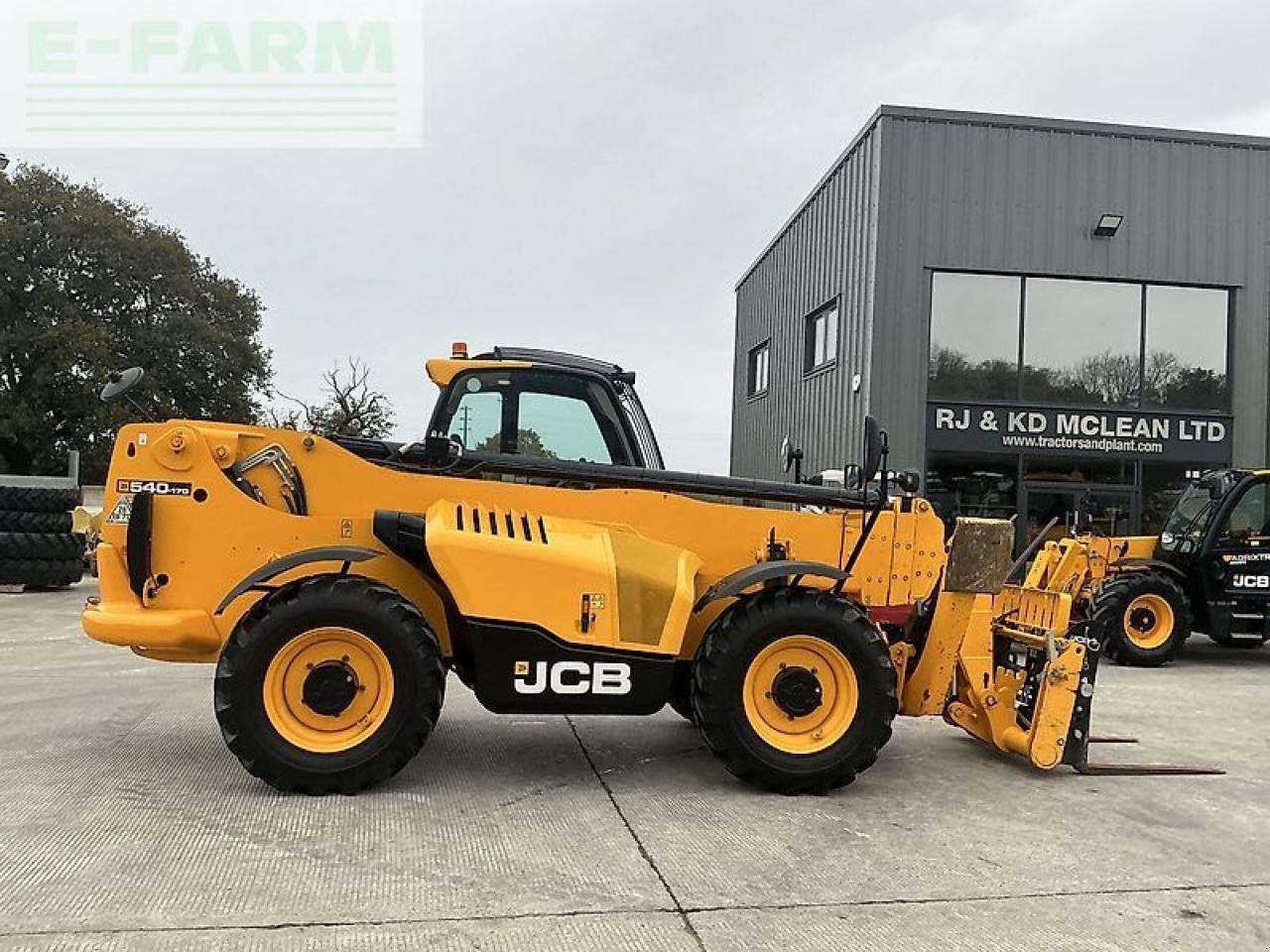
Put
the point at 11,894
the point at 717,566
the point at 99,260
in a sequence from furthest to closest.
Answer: the point at 99,260
the point at 717,566
the point at 11,894

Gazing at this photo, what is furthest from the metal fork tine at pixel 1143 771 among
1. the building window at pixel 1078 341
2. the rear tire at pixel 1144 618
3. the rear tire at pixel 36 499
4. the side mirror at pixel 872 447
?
the rear tire at pixel 36 499

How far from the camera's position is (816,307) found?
1936cm

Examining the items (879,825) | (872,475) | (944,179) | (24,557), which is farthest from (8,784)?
(944,179)

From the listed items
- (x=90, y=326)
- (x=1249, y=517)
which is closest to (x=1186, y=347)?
(x=1249, y=517)

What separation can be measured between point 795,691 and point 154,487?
3436 millimetres

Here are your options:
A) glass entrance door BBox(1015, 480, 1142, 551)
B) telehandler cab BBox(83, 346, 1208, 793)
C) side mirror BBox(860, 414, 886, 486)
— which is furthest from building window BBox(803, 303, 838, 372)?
side mirror BBox(860, 414, 886, 486)

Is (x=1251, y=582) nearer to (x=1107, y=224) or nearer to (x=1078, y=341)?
(x=1078, y=341)

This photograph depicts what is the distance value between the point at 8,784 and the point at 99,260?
1277 inches

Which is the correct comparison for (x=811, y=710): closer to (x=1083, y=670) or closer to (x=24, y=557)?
(x=1083, y=670)

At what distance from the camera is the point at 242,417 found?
1385 inches

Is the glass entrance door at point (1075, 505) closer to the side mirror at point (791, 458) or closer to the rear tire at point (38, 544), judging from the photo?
the side mirror at point (791, 458)

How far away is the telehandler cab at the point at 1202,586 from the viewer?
36.6 ft

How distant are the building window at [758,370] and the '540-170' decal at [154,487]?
1870 cm

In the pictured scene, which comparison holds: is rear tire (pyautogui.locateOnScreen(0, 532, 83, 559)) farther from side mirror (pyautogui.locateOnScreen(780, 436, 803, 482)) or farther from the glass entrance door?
the glass entrance door
